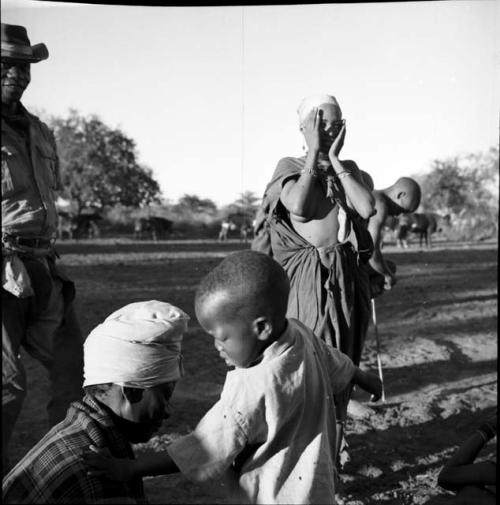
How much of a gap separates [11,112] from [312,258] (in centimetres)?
175

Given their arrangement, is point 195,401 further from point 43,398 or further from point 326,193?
point 326,193

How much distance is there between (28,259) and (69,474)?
1956 mm

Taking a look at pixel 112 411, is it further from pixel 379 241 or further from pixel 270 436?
pixel 379 241

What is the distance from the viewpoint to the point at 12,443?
395cm

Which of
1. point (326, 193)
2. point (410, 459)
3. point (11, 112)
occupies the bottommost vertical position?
point (410, 459)

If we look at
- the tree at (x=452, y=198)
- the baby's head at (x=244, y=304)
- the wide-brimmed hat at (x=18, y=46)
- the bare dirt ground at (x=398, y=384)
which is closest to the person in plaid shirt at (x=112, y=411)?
the baby's head at (x=244, y=304)

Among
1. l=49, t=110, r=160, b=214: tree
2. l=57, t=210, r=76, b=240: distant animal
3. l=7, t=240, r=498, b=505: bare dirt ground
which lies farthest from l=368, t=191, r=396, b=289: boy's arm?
l=49, t=110, r=160, b=214: tree

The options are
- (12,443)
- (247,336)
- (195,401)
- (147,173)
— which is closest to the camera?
(247,336)

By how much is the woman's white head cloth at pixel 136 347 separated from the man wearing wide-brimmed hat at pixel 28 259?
1.56 meters

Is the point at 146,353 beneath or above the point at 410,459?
above

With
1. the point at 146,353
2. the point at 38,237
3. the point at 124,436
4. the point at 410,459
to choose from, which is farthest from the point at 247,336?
the point at 410,459

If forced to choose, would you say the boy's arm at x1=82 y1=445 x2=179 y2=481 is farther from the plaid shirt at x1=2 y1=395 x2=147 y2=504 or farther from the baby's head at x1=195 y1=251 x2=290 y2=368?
the baby's head at x1=195 y1=251 x2=290 y2=368

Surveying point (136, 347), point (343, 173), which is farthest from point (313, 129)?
point (136, 347)

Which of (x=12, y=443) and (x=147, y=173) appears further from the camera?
(x=147, y=173)
